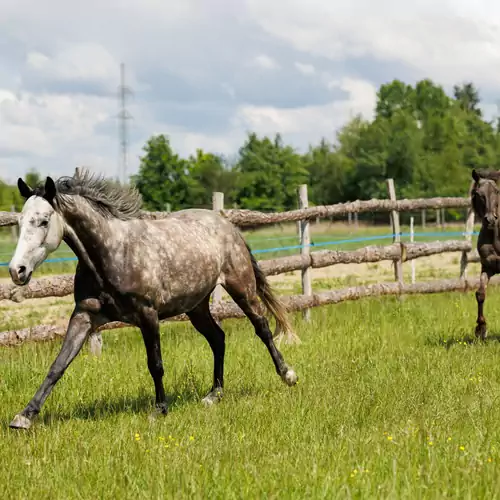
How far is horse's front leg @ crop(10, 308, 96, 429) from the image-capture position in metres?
5.32

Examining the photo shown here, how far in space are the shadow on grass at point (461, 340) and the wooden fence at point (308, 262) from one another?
2017mm

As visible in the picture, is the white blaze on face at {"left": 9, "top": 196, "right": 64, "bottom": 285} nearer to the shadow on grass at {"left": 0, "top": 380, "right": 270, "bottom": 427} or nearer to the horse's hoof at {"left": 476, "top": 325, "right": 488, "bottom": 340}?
the shadow on grass at {"left": 0, "top": 380, "right": 270, "bottom": 427}

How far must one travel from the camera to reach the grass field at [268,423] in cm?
396

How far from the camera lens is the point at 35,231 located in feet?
16.8

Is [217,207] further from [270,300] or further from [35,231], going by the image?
[35,231]

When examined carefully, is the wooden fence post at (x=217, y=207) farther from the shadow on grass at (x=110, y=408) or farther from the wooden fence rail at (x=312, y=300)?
the shadow on grass at (x=110, y=408)

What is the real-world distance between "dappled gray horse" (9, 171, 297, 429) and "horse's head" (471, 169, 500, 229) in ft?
12.3

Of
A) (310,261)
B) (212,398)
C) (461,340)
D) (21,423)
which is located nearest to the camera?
(21,423)

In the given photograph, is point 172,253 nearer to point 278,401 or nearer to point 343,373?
point 278,401

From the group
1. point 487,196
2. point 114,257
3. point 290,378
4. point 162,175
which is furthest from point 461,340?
point 162,175

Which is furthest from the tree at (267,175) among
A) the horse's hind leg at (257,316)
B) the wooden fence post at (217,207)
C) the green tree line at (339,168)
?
the horse's hind leg at (257,316)

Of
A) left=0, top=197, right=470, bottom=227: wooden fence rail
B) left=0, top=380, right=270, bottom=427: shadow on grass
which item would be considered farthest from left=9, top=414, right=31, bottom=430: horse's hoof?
left=0, top=197, right=470, bottom=227: wooden fence rail

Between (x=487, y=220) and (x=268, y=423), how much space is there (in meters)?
4.70

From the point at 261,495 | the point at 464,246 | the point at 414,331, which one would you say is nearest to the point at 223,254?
the point at 261,495
